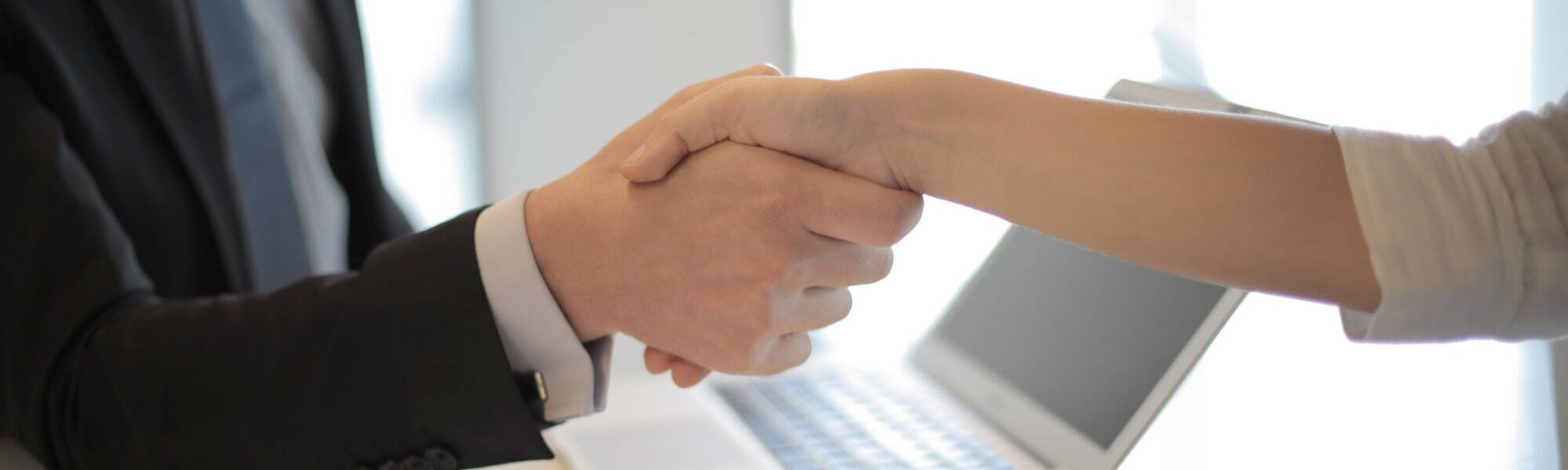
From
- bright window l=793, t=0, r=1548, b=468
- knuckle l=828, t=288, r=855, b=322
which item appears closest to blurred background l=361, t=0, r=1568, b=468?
bright window l=793, t=0, r=1548, b=468

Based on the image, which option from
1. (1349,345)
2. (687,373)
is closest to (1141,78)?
(1349,345)

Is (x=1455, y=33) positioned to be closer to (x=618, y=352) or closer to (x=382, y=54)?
(x=618, y=352)

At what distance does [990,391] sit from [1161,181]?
0.39 meters

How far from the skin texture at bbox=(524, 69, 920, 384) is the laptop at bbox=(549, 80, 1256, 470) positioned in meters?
0.10

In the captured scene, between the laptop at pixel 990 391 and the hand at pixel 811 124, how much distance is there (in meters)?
0.23

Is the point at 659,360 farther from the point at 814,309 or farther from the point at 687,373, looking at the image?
the point at 814,309

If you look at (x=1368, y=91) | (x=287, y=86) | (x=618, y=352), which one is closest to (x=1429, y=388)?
(x=1368, y=91)

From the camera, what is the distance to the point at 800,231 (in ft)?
2.71

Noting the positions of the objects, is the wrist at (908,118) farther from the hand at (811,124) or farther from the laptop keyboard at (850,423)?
the laptop keyboard at (850,423)

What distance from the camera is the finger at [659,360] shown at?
962 mm

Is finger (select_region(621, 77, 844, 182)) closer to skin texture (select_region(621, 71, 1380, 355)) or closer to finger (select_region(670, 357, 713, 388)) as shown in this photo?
skin texture (select_region(621, 71, 1380, 355))

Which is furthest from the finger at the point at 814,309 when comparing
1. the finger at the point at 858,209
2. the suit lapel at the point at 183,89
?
the suit lapel at the point at 183,89

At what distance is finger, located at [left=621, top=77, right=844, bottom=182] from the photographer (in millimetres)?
786

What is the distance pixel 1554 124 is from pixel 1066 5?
5.22 ft
